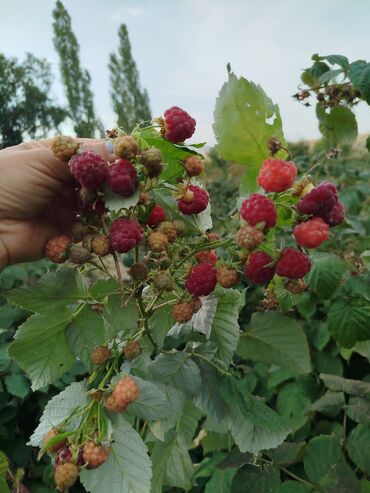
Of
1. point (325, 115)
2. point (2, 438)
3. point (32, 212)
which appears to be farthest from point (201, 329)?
point (2, 438)

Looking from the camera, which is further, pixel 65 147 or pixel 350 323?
pixel 350 323

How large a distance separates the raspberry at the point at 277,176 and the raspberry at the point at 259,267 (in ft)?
0.25

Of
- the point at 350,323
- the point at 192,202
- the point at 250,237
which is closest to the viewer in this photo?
the point at 250,237

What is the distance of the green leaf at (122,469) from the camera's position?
24.9 inches

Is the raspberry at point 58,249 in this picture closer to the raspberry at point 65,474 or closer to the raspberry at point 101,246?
the raspberry at point 101,246

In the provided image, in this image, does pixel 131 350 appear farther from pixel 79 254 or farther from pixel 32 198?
pixel 32 198

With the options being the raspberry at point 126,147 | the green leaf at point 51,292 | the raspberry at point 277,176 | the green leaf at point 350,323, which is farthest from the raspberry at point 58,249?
the green leaf at point 350,323

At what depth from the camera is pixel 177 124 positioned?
2.02ft

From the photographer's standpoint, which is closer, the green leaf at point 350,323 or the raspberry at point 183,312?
the raspberry at point 183,312

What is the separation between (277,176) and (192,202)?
0.12 metres

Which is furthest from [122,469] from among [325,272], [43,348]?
[325,272]

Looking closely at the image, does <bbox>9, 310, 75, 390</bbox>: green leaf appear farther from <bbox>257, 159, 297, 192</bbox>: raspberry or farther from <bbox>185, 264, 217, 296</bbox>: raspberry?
<bbox>257, 159, 297, 192</bbox>: raspberry

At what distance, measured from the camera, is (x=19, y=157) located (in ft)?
2.40

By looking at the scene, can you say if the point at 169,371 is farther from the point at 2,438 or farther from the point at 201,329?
the point at 2,438
